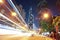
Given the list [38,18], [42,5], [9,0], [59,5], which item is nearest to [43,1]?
[42,5]

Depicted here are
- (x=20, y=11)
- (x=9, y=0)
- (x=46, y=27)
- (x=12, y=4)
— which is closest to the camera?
(x=46, y=27)

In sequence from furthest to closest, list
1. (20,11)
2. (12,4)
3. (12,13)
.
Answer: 1. (20,11)
2. (12,13)
3. (12,4)

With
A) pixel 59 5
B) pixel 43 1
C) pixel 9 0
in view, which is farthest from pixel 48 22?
pixel 43 1

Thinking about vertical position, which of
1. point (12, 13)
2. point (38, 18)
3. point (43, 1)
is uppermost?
point (43, 1)

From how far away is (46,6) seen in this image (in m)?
47.2

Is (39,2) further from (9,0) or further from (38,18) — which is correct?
(9,0)

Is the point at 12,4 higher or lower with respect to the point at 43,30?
higher

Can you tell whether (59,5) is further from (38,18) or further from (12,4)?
(12,4)

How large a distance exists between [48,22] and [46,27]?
1272mm

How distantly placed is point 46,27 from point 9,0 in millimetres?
12752

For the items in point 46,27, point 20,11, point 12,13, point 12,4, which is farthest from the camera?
point 20,11

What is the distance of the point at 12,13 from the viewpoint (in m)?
48.9

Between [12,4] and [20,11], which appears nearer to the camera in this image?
[12,4]

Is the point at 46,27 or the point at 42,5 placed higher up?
the point at 42,5
